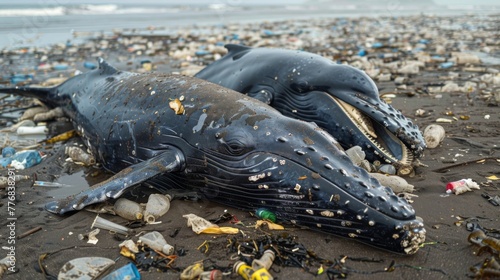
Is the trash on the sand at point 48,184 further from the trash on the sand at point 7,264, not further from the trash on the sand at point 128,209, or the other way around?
the trash on the sand at point 7,264

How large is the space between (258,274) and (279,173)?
45.2 inches

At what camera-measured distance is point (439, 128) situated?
6.54 m

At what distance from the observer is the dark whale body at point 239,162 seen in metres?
4.07

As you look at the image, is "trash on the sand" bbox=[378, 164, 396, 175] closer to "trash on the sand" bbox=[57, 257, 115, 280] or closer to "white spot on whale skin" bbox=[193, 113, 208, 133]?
"white spot on whale skin" bbox=[193, 113, 208, 133]

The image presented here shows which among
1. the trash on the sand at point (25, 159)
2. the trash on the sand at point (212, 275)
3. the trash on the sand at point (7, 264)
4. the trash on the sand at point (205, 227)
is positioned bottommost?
the trash on the sand at point (25, 159)

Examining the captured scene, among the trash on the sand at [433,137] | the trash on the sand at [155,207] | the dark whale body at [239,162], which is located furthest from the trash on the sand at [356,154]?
the trash on the sand at [155,207]

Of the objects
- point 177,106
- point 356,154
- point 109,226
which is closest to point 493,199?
point 356,154

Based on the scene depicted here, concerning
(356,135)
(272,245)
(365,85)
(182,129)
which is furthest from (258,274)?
(365,85)

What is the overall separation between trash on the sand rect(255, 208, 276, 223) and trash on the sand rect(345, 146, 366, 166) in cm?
159

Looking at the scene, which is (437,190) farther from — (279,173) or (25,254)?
(25,254)

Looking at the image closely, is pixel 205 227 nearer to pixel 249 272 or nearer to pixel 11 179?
pixel 249 272

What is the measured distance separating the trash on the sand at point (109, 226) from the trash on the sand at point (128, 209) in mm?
212

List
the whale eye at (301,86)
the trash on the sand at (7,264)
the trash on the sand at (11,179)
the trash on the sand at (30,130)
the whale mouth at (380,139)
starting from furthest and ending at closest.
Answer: the trash on the sand at (30,130), the whale eye at (301,86), the trash on the sand at (11,179), the whale mouth at (380,139), the trash on the sand at (7,264)

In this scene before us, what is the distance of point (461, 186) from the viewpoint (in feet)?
16.4
